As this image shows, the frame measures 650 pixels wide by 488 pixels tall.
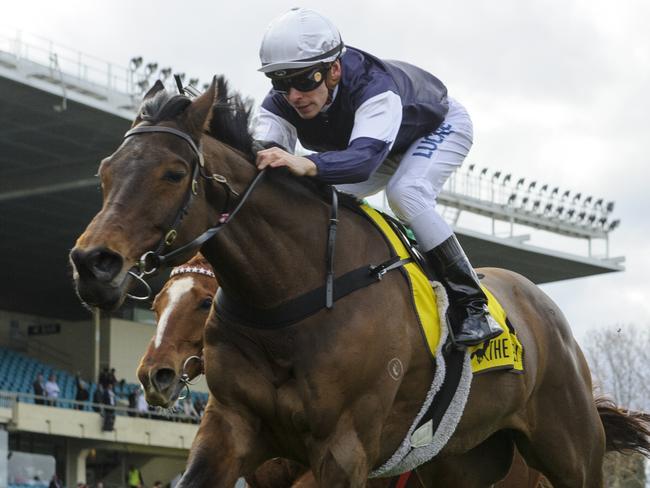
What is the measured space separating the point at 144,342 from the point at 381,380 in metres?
31.7

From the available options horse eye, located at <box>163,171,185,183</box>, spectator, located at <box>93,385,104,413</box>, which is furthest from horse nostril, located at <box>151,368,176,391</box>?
spectator, located at <box>93,385,104,413</box>

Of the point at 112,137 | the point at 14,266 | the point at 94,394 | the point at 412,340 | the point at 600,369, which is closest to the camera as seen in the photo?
the point at 412,340

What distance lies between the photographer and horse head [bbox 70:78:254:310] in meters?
4.09

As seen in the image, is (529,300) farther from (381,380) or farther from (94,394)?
(94,394)

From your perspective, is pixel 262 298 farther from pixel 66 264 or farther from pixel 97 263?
pixel 66 264

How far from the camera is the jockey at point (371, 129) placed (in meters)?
5.05

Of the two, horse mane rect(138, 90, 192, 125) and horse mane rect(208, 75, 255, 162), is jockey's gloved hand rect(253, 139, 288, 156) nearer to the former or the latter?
horse mane rect(208, 75, 255, 162)

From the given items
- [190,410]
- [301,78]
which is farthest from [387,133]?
[190,410]

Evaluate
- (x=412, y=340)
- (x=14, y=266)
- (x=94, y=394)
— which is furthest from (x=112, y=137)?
(x=412, y=340)

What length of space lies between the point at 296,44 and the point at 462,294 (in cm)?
140

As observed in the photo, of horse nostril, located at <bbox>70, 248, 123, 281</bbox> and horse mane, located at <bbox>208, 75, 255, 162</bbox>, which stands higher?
horse mane, located at <bbox>208, 75, 255, 162</bbox>

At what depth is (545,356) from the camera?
6.41 metres

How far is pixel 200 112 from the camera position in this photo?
15.1ft

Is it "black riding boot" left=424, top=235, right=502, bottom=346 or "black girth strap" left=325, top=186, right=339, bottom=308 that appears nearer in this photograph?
"black girth strap" left=325, top=186, right=339, bottom=308
